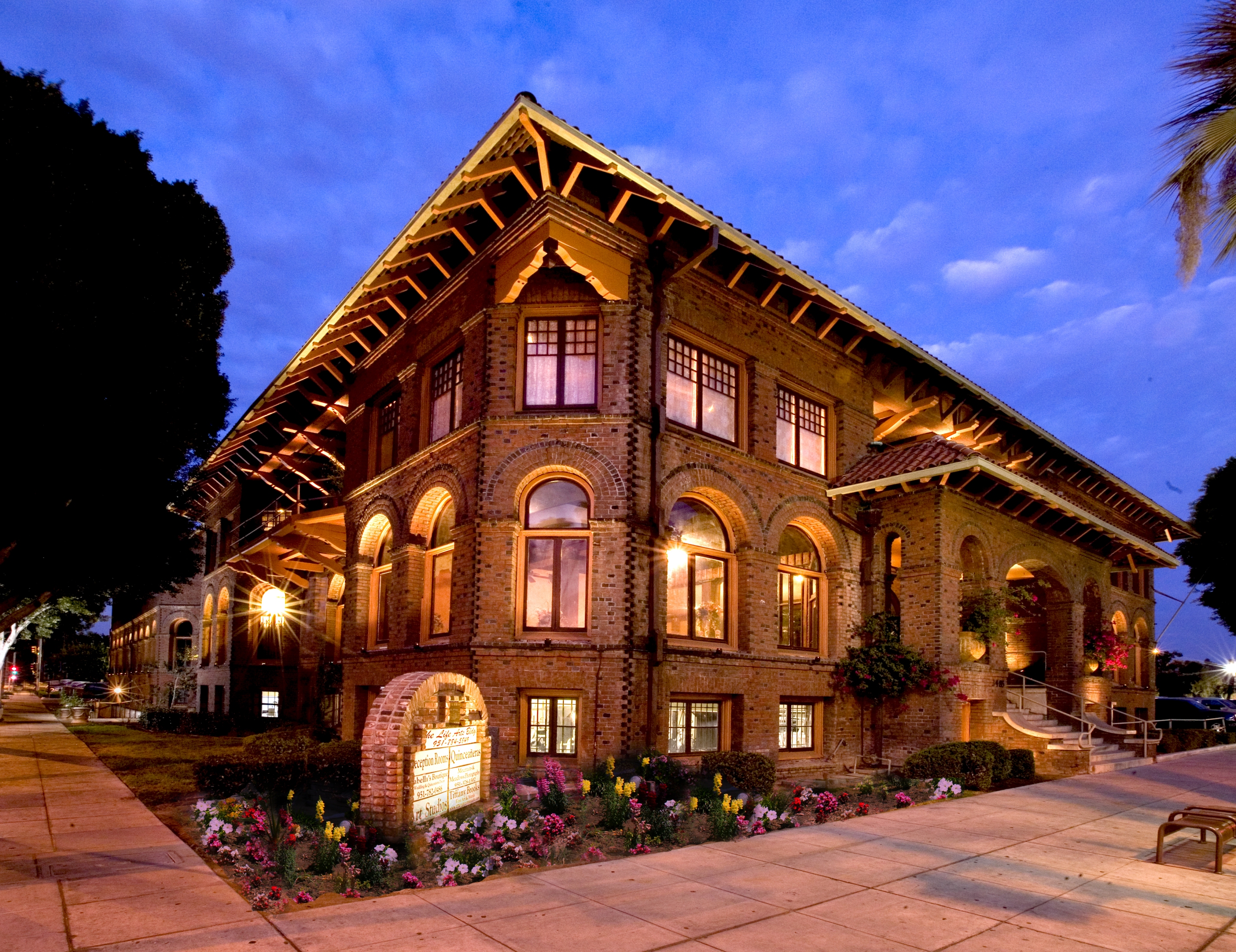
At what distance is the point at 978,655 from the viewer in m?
19.8

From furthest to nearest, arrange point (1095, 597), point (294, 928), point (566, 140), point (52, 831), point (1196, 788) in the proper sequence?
point (1095, 597) → point (1196, 788) → point (566, 140) → point (52, 831) → point (294, 928)

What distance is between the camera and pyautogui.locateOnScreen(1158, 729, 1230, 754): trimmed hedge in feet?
78.0

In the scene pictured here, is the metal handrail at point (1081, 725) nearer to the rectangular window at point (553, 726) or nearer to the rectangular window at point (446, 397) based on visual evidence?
the rectangular window at point (553, 726)

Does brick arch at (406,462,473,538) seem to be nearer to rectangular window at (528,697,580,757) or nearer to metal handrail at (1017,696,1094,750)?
rectangular window at (528,697,580,757)

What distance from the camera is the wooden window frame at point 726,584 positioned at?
52.6 feet

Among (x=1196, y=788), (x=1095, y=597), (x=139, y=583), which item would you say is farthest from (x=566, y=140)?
(x=1095, y=597)

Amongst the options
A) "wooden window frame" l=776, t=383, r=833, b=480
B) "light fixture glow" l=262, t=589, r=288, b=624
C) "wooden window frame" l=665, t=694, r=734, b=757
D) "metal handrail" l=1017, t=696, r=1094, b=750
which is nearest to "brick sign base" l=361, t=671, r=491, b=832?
"wooden window frame" l=665, t=694, r=734, b=757

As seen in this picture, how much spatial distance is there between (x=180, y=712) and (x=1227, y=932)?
30.1 meters

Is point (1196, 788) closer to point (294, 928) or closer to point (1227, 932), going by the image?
point (1227, 932)

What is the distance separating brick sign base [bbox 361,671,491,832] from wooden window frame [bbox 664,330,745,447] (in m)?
6.61

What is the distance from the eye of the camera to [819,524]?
19.1 metres

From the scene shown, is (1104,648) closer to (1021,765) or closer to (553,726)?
(1021,765)

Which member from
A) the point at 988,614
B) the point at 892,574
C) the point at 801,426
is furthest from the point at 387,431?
the point at 988,614

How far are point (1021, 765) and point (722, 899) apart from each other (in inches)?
466
